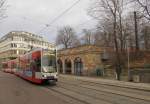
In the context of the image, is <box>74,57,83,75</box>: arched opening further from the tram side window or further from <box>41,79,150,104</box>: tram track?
<box>41,79,150,104</box>: tram track

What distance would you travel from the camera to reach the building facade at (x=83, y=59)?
152 ft

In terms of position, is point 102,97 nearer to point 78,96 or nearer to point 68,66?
point 78,96

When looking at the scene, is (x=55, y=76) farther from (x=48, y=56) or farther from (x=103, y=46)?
(x=103, y=46)

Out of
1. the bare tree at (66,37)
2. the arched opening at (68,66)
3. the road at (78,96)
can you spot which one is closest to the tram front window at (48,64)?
the road at (78,96)

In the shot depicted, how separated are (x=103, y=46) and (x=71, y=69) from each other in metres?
9.55

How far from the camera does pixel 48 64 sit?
2561cm

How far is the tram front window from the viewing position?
83.3 ft

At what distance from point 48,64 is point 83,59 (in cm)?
2258

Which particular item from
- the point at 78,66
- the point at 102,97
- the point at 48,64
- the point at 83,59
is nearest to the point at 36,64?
the point at 48,64

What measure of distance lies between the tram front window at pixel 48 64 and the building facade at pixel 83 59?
68.0 ft

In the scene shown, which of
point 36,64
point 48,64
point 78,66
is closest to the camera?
point 48,64

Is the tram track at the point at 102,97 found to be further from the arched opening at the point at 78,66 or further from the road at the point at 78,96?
the arched opening at the point at 78,66

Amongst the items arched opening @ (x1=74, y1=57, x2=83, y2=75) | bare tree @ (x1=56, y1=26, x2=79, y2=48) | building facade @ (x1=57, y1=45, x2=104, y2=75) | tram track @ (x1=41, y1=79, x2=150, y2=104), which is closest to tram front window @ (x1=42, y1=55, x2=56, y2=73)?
tram track @ (x1=41, y1=79, x2=150, y2=104)

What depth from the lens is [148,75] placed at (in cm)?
3175
